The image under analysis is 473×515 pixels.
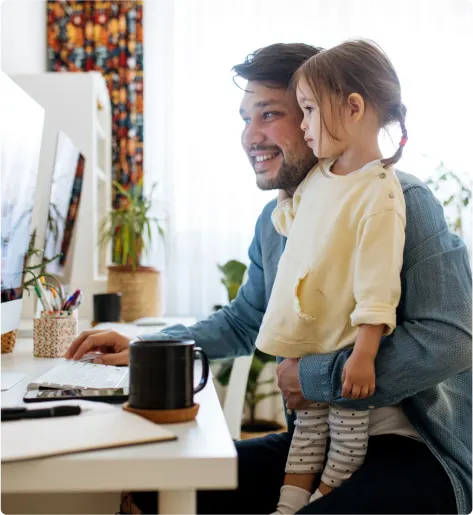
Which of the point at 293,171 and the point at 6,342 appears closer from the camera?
the point at 293,171

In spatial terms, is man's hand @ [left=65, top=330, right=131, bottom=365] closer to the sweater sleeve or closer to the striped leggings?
the striped leggings

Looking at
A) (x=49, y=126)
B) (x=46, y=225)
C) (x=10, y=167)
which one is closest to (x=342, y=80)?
(x=10, y=167)

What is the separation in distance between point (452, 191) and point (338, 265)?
10.3ft

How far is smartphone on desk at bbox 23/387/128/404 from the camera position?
907mm

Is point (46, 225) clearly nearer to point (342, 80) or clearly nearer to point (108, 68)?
point (342, 80)

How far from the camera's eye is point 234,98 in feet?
13.3

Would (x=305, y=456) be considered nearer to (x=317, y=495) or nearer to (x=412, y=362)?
(x=317, y=495)

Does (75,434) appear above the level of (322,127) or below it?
below

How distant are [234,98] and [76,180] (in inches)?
69.9

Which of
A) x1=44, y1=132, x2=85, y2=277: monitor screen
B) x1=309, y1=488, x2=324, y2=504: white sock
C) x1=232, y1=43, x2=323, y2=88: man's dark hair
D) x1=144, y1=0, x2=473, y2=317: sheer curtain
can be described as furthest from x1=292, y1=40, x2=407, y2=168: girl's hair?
x1=144, y1=0, x2=473, y2=317: sheer curtain

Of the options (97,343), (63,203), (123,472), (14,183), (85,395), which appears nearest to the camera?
(123,472)

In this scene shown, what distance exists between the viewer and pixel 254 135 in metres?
1.46

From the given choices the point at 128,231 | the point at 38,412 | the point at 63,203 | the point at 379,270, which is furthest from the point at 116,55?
the point at 38,412

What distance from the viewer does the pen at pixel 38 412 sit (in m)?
0.77
